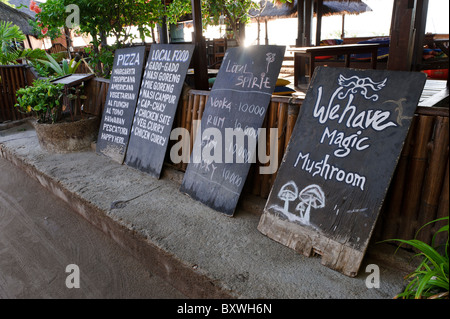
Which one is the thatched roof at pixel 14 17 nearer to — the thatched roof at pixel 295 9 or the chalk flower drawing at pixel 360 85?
the thatched roof at pixel 295 9

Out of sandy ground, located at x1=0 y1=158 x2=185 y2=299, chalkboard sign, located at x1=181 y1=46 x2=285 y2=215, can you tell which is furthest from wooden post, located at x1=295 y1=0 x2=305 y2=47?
sandy ground, located at x1=0 y1=158 x2=185 y2=299

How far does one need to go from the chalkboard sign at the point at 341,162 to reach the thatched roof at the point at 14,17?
12.8 m

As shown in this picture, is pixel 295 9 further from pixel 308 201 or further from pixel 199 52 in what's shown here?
pixel 308 201

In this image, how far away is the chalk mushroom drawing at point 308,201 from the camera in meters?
2.12

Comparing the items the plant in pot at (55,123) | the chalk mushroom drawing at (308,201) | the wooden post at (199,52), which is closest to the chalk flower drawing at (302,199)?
the chalk mushroom drawing at (308,201)

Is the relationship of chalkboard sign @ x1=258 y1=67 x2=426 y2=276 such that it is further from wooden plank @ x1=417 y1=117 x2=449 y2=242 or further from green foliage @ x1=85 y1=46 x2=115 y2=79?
green foliage @ x1=85 y1=46 x2=115 y2=79

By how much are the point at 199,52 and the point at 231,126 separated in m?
1.19

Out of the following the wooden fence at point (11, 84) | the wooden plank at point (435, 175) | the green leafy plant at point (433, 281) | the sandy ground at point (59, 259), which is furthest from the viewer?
the wooden fence at point (11, 84)

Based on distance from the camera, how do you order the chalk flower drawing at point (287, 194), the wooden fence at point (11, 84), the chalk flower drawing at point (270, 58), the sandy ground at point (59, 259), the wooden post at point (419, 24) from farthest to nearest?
the wooden fence at point (11, 84) < the wooden post at point (419, 24) < the chalk flower drawing at point (270, 58) < the sandy ground at point (59, 259) < the chalk flower drawing at point (287, 194)

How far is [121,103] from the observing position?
4074mm

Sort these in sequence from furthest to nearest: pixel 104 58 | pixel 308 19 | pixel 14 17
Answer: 1. pixel 14 17
2. pixel 308 19
3. pixel 104 58

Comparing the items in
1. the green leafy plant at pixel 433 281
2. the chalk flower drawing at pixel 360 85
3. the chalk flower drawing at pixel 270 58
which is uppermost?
the chalk flower drawing at pixel 270 58

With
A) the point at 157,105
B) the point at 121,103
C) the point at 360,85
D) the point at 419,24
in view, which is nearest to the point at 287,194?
the point at 360,85

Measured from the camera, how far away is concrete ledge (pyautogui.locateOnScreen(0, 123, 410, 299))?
1.88m
